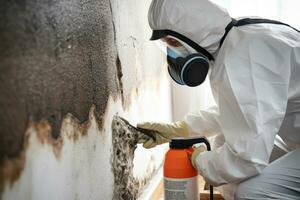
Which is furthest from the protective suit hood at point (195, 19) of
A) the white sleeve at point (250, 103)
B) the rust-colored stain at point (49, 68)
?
the rust-colored stain at point (49, 68)

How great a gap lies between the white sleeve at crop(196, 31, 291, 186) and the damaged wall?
0.47 m

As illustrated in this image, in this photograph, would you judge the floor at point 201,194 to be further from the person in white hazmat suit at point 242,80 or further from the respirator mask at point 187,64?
the respirator mask at point 187,64

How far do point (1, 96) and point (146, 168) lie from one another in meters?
1.38

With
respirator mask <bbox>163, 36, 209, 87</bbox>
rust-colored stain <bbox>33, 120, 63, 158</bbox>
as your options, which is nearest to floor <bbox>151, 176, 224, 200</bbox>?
respirator mask <bbox>163, 36, 209, 87</bbox>

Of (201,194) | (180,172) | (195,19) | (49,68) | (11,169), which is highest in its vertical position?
(195,19)

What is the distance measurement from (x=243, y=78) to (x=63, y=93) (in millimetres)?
700

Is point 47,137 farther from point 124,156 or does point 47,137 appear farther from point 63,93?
point 124,156

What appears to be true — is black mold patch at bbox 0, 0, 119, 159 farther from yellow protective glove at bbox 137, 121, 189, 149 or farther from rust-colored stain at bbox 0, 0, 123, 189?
yellow protective glove at bbox 137, 121, 189, 149

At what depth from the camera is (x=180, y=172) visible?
1579 millimetres

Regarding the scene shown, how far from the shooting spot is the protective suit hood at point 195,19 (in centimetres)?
150

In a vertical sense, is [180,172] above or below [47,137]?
below

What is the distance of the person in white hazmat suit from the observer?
138 cm

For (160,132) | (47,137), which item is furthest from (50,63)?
(160,132)

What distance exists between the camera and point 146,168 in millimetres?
2080
